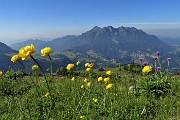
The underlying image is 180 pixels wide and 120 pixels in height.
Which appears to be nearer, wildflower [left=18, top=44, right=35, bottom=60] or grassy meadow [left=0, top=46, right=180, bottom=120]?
wildflower [left=18, top=44, right=35, bottom=60]

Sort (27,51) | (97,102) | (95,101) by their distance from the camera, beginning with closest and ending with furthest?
(27,51) < (95,101) < (97,102)

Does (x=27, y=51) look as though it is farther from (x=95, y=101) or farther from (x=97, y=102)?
(x=97, y=102)

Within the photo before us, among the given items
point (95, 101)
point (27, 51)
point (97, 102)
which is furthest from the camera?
point (97, 102)

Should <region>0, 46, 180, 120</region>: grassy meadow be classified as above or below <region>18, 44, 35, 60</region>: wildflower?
below

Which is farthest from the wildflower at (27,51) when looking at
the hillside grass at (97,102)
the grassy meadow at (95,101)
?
the hillside grass at (97,102)

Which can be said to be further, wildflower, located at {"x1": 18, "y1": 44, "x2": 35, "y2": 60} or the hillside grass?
the hillside grass

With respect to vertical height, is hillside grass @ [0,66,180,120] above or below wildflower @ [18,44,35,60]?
below

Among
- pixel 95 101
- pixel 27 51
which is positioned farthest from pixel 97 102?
pixel 27 51

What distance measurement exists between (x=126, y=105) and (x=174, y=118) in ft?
4.45

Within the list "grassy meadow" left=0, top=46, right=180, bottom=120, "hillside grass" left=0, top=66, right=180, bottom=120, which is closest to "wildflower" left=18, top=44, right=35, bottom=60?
"grassy meadow" left=0, top=46, right=180, bottom=120

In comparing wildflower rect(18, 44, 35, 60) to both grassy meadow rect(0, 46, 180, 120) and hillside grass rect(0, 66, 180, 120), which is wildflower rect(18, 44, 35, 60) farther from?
hillside grass rect(0, 66, 180, 120)

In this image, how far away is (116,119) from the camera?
5570 mm

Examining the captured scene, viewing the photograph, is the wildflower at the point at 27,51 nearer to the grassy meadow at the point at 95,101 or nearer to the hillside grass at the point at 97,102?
the grassy meadow at the point at 95,101

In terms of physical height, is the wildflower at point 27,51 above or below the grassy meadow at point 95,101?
above
